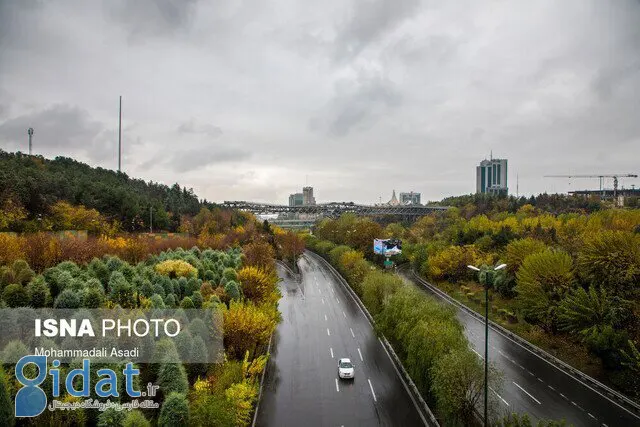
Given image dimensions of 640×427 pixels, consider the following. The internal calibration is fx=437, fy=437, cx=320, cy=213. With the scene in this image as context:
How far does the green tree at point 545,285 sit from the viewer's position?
32.3m

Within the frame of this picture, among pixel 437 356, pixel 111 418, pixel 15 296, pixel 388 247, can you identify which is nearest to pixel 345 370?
pixel 437 356

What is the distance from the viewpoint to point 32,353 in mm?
15344

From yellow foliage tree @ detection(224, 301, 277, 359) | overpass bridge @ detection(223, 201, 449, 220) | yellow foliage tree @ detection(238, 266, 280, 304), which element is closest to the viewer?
yellow foliage tree @ detection(224, 301, 277, 359)

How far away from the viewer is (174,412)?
1477 cm

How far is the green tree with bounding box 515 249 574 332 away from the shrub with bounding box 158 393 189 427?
2660 cm

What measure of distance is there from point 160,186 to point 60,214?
204 feet

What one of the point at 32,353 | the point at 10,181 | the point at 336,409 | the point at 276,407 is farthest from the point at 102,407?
the point at 10,181

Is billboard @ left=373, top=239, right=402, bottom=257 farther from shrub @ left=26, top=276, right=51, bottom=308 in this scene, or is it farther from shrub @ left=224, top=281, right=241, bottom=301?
shrub @ left=26, top=276, right=51, bottom=308

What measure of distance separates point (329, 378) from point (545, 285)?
19.1 meters

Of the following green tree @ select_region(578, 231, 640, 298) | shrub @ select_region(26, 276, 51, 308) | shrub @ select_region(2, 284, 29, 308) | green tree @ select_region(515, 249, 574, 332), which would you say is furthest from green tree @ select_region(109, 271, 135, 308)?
green tree @ select_region(578, 231, 640, 298)

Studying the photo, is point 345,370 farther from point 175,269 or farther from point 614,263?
point 614,263

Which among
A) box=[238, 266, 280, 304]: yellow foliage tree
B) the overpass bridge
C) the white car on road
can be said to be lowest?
the white car on road

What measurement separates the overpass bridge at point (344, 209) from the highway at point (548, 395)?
368 ft

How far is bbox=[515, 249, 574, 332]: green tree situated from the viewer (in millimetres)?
32281
